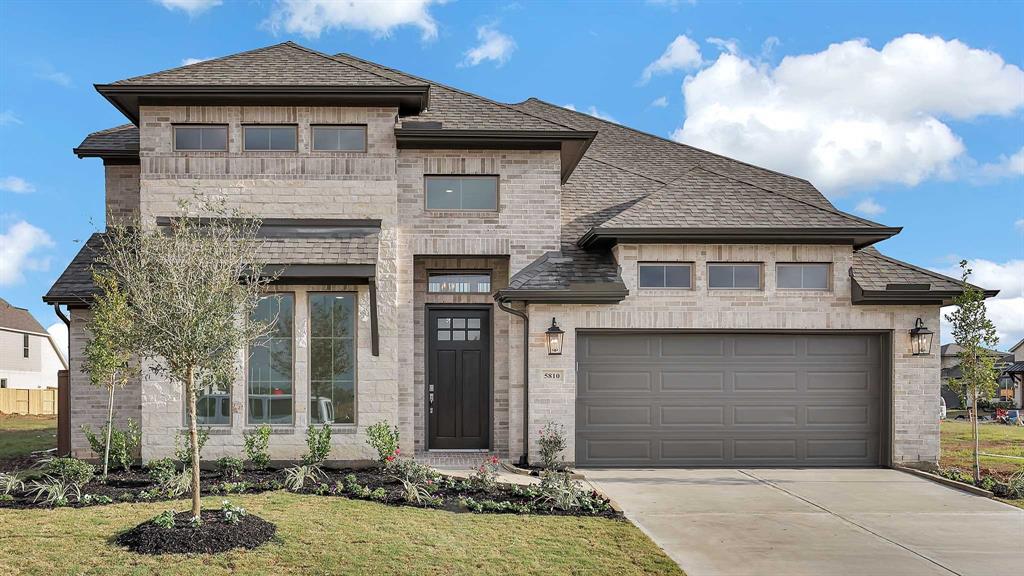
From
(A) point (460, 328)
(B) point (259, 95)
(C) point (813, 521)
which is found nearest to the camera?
(C) point (813, 521)

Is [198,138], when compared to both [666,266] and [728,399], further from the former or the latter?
[728,399]

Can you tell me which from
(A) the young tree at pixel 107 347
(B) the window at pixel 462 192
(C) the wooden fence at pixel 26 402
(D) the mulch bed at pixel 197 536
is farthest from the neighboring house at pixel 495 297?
(C) the wooden fence at pixel 26 402

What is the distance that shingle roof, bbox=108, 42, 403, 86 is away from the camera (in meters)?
12.7

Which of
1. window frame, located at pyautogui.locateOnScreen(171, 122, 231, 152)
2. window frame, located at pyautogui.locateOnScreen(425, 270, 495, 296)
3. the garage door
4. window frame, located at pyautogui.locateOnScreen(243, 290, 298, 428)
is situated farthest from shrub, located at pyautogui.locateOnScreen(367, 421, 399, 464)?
window frame, located at pyautogui.locateOnScreen(171, 122, 231, 152)

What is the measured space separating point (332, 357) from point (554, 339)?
12.4 feet

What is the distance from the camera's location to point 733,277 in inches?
530

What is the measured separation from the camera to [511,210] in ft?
44.4

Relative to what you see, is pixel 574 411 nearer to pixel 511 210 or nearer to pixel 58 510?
pixel 511 210

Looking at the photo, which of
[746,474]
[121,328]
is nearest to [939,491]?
[746,474]

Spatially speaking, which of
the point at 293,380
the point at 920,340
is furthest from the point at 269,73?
the point at 920,340

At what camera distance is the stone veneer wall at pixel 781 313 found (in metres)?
13.2

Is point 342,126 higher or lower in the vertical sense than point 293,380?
higher

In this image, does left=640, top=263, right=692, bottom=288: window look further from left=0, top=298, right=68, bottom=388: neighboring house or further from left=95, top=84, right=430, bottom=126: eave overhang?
left=0, top=298, right=68, bottom=388: neighboring house

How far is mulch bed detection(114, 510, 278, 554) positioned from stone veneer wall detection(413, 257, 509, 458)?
5.60 meters
